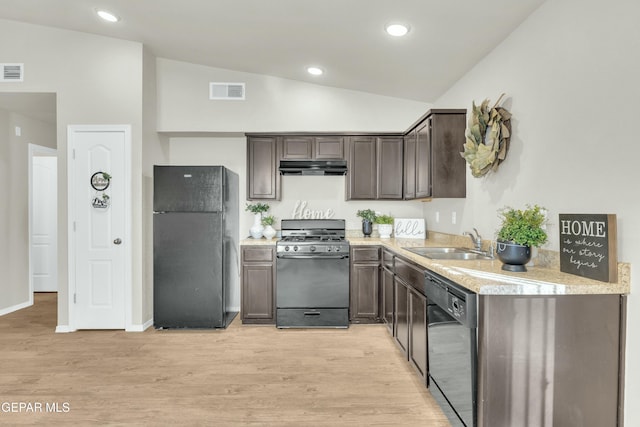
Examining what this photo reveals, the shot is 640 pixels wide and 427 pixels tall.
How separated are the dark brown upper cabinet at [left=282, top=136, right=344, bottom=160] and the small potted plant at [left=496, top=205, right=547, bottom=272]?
248 cm

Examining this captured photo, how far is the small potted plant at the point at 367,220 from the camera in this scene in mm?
4312

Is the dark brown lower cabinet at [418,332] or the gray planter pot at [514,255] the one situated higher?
the gray planter pot at [514,255]

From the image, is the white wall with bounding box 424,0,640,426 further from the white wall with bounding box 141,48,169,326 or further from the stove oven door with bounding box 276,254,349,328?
the white wall with bounding box 141,48,169,326

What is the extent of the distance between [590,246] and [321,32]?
8.09 ft

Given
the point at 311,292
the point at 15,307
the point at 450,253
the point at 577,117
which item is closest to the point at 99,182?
the point at 15,307

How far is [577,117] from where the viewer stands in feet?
6.19

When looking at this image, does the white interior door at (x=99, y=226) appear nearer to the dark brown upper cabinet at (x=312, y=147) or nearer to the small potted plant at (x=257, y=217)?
the small potted plant at (x=257, y=217)

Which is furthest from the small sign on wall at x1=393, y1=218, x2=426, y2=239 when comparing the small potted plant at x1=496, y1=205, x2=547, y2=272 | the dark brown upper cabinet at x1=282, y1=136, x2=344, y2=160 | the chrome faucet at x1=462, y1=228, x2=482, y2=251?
the small potted plant at x1=496, y1=205, x2=547, y2=272

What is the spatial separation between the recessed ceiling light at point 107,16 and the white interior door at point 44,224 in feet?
10.3

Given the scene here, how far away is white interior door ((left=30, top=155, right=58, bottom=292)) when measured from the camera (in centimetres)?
539

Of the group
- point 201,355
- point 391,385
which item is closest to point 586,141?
point 391,385

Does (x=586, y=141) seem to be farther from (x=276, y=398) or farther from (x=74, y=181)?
(x=74, y=181)

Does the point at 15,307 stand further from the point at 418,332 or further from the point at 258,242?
→ the point at 418,332

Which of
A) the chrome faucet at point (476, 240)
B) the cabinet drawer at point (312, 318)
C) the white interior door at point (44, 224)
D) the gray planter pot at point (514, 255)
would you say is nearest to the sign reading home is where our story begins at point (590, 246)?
the gray planter pot at point (514, 255)
